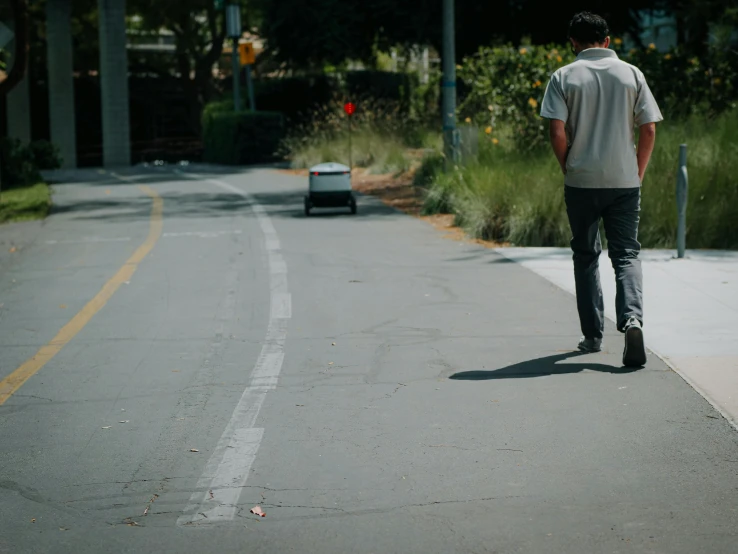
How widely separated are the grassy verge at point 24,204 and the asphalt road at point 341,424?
23.8ft

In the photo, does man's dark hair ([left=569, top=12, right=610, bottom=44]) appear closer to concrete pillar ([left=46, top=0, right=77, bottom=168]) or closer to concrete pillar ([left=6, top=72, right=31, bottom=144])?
concrete pillar ([left=46, top=0, right=77, bottom=168])

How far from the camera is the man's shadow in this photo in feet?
23.2

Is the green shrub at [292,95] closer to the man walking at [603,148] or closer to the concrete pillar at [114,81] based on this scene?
the concrete pillar at [114,81]

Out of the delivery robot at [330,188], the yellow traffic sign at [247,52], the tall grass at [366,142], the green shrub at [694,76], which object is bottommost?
the delivery robot at [330,188]

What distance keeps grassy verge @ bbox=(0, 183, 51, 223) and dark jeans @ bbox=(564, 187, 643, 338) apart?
12081mm

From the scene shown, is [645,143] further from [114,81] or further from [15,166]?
[114,81]

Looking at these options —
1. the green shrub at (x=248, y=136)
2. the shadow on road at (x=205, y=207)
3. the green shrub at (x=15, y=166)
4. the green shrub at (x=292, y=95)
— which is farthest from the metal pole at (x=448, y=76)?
the green shrub at (x=292, y=95)

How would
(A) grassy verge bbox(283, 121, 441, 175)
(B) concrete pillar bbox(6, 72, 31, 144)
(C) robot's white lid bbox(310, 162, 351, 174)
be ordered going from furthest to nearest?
(B) concrete pillar bbox(6, 72, 31, 144)
(A) grassy verge bbox(283, 121, 441, 175)
(C) robot's white lid bbox(310, 162, 351, 174)

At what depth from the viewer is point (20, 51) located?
20891 mm

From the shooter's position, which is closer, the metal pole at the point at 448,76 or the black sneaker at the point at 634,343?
the black sneaker at the point at 634,343

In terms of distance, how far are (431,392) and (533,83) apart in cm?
1536

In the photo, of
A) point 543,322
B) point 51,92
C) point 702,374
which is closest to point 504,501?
point 702,374

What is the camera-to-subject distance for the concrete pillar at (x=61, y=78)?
39.8 metres

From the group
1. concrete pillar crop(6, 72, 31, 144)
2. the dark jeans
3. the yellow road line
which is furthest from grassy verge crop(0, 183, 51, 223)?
concrete pillar crop(6, 72, 31, 144)
